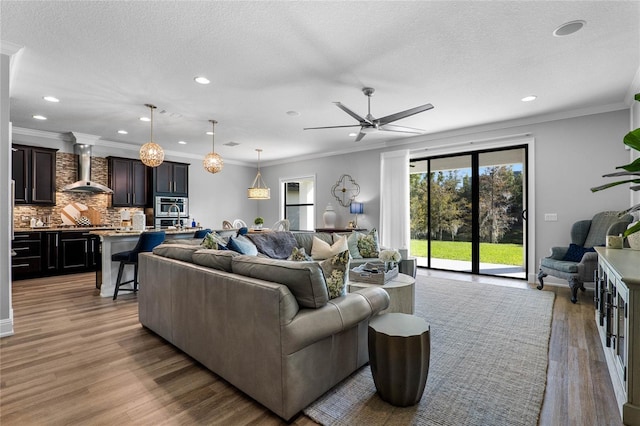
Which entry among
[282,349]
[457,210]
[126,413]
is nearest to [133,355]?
[126,413]

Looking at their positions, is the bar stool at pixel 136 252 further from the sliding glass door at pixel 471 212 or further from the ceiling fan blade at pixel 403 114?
the sliding glass door at pixel 471 212

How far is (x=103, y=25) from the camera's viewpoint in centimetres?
254

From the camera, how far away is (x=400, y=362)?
5.80 feet

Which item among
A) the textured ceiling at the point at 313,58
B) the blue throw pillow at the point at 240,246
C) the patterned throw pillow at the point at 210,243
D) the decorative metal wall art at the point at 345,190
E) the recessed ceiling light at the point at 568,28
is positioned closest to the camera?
the textured ceiling at the point at 313,58

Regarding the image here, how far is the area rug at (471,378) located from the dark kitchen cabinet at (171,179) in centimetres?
619

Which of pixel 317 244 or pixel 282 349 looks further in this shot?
pixel 317 244

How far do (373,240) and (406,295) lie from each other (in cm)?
195

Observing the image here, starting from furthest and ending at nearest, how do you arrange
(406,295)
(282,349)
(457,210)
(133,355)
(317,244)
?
(457,210) < (317,244) < (406,295) < (133,355) < (282,349)

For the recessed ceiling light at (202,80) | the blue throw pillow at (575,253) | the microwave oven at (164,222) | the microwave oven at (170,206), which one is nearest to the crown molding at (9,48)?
the recessed ceiling light at (202,80)

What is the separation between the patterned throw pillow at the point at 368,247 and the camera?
4773 millimetres

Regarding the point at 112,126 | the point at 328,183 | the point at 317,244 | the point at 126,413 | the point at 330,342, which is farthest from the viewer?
the point at 328,183

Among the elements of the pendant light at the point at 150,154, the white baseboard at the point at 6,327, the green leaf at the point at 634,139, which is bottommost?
the white baseboard at the point at 6,327

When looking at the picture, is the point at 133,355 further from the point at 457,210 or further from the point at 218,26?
the point at 457,210

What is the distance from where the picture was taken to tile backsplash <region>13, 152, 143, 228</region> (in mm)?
5766
